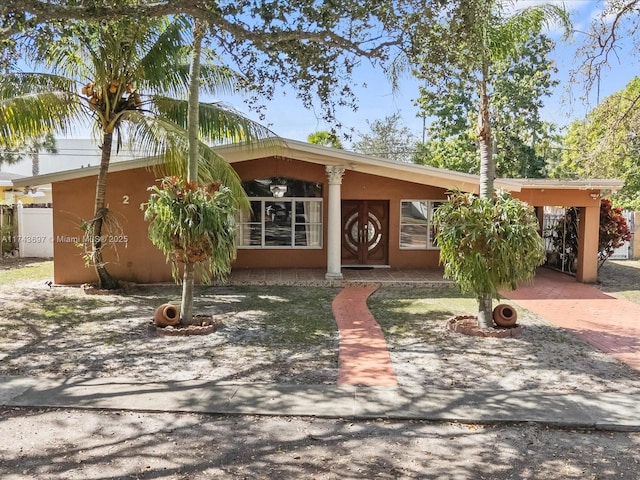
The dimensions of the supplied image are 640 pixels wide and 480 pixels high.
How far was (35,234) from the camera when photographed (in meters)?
18.3

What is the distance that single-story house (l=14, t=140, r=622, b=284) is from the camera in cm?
1245

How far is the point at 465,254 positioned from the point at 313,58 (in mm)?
3704

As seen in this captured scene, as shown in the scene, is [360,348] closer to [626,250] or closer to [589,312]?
[589,312]

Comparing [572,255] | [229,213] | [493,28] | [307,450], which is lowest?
[307,450]

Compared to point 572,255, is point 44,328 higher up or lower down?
Answer: lower down

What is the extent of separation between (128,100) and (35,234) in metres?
9.85

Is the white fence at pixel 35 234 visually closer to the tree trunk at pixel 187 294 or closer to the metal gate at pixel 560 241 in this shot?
the tree trunk at pixel 187 294

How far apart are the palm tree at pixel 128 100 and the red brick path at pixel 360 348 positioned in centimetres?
353

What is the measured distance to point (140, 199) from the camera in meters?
A: 12.8

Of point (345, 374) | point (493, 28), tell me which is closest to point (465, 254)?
point (345, 374)

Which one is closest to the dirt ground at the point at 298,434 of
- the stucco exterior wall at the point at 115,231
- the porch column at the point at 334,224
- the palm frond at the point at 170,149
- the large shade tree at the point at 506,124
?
the palm frond at the point at 170,149

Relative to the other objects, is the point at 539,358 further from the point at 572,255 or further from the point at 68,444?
the point at 572,255

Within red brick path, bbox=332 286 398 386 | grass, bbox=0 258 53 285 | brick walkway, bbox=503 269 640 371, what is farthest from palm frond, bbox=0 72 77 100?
brick walkway, bbox=503 269 640 371

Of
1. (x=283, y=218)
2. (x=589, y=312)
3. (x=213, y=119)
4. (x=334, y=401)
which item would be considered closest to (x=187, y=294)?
(x=334, y=401)
